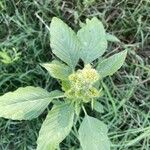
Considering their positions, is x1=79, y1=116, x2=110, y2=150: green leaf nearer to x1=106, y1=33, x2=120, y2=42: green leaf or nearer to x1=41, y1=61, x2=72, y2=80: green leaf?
x1=41, y1=61, x2=72, y2=80: green leaf

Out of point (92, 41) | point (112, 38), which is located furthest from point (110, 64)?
point (112, 38)

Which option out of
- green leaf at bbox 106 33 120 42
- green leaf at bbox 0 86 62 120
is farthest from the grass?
green leaf at bbox 0 86 62 120

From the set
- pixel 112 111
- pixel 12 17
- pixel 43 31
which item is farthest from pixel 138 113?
pixel 12 17

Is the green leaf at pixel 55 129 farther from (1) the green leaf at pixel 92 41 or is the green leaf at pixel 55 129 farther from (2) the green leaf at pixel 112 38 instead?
(2) the green leaf at pixel 112 38

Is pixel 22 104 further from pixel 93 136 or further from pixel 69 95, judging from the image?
pixel 93 136

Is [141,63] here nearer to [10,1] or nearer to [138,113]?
[138,113]

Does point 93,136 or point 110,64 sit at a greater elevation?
point 110,64

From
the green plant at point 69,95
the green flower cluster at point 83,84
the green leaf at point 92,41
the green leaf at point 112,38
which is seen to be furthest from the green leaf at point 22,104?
the green leaf at point 112,38
